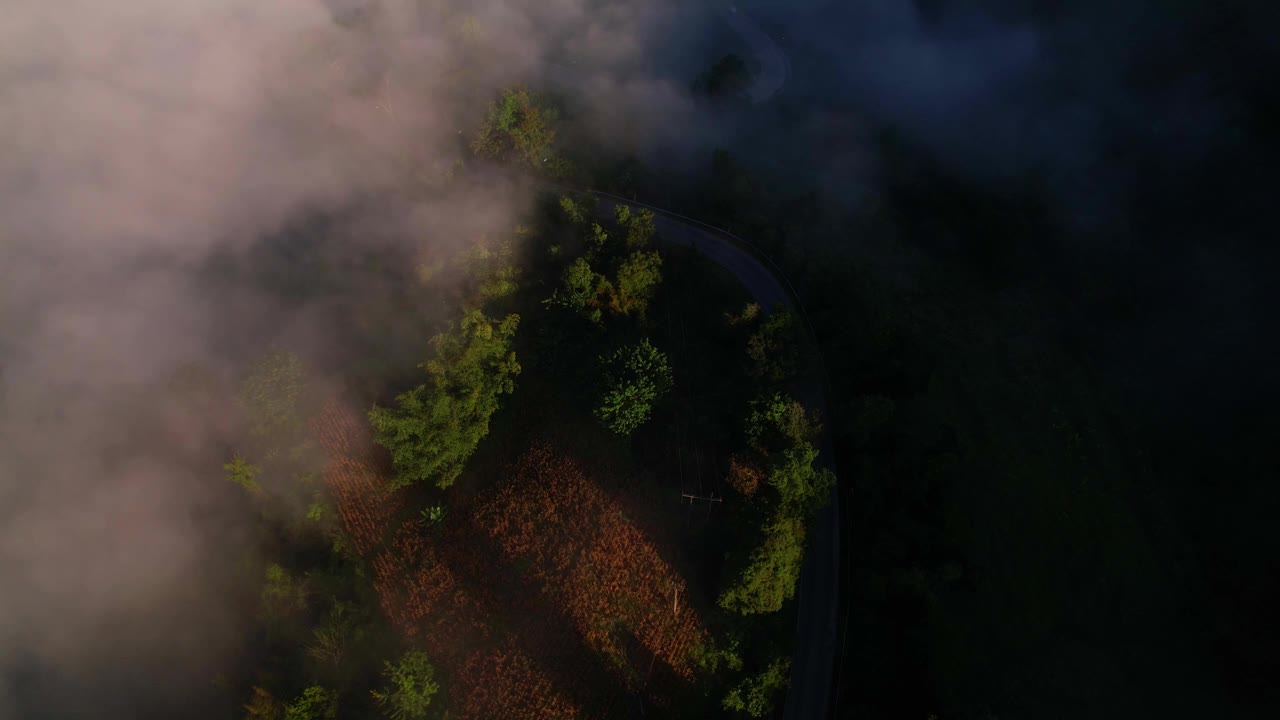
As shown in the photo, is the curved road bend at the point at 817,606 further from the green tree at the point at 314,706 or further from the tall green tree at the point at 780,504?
the green tree at the point at 314,706

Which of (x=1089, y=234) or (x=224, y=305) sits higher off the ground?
(x=1089, y=234)

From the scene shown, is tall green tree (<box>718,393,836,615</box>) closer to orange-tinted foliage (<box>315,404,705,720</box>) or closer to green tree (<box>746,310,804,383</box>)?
green tree (<box>746,310,804,383</box>)

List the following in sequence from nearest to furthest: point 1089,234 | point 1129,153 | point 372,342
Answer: point 372,342 → point 1089,234 → point 1129,153

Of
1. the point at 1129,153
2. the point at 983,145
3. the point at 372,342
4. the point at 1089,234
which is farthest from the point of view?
the point at 983,145

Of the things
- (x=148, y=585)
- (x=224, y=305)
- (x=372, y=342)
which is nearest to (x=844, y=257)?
(x=372, y=342)

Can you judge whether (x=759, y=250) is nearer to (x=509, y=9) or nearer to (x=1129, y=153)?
(x=1129, y=153)

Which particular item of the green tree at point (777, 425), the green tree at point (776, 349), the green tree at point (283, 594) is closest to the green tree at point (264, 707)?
the green tree at point (283, 594)
